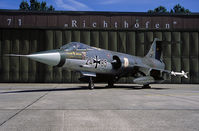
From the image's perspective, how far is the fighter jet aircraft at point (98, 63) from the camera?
464 inches

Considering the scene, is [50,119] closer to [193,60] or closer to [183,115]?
[183,115]

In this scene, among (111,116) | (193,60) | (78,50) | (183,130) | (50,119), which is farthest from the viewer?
(193,60)

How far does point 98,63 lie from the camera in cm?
1429

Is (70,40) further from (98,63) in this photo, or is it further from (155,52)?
(98,63)

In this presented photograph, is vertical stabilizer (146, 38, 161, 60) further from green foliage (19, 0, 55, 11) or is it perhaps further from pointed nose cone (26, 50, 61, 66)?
green foliage (19, 0, 55, 11)

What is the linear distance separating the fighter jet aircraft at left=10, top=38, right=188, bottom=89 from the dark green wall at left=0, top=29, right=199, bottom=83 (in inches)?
215

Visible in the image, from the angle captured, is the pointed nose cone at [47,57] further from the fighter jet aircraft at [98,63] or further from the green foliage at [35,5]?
the green foliage at [35,5]

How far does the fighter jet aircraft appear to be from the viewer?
11781 millimetres

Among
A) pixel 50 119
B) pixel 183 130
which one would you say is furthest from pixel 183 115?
pixel 50 119

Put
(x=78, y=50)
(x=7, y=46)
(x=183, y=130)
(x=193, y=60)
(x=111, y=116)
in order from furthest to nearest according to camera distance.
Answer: (x=193, y=60) < (x=7, y=46) < (x=78, y=50) < (x=111, y=116) < (x=183, y=130)

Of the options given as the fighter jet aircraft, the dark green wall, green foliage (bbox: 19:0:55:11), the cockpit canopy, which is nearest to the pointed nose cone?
the fighter jet aircraft

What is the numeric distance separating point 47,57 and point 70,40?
13.0m

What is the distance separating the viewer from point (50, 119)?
489 centimetres

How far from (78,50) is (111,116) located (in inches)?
334
